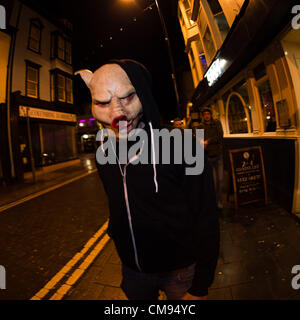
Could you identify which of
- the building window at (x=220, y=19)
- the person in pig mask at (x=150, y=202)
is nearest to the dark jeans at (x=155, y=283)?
the person in pig mask at (x=150, y=202)

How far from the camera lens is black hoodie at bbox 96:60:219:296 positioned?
3.67ft

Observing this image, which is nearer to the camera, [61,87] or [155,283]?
[155,283]

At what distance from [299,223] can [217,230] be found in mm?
3502

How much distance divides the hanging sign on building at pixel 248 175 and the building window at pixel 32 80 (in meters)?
13.9

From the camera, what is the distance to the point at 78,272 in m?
2.93

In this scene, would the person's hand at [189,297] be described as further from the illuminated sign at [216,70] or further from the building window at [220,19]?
the building window at [220,19]

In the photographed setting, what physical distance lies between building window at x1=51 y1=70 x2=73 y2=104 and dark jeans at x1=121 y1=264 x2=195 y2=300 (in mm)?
16616

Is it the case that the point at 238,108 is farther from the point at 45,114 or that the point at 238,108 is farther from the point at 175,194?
the point at 45,114

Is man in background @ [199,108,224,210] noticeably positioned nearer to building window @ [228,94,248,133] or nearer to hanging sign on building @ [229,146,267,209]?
hanging sign on building @ [229,146,267,209]

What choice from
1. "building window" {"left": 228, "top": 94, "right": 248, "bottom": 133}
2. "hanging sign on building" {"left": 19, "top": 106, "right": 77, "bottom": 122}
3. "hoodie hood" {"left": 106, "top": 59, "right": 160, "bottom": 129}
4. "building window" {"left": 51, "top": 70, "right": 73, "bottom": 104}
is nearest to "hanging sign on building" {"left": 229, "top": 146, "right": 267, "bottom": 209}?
"building window" {"left": 228, "top": 94, "right": 248, "bottom": 133}

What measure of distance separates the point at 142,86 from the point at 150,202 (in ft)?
2.49

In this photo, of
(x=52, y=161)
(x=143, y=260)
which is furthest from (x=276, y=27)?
(x=52, y=161)

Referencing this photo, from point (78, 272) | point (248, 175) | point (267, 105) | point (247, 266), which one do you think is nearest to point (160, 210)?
point (247, 266)

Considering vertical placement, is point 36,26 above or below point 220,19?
above
